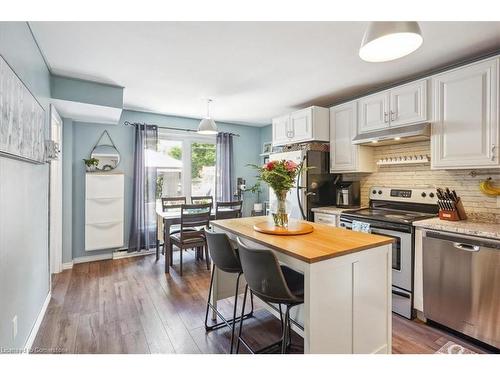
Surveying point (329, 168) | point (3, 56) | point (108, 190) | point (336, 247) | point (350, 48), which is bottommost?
point (336, 247)

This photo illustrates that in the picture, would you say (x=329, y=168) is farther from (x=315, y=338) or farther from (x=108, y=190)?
(x=108, y=190)

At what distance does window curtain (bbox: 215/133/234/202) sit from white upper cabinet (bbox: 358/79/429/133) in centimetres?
262

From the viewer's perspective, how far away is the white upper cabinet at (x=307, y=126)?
3578 mm

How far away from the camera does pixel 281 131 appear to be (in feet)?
13.5

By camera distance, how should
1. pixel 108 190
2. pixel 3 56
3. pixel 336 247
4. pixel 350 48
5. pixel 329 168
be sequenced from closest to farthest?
1. pixel 3 56
2. pixel 336 247
3. pixel 350 48
4. pixel 329 168
5. pixel 108 190

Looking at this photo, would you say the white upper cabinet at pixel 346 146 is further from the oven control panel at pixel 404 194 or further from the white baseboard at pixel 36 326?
the white baseboard at pixel 36 326

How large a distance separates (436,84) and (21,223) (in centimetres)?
356

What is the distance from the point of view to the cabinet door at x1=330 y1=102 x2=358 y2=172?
3357 mm

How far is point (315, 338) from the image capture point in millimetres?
1418

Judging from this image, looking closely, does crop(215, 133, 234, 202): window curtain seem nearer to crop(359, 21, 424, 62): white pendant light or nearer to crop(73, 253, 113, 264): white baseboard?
crop(73, 253, 113, 264): white baseboard

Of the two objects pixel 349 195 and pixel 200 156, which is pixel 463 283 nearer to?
pixel 349 195

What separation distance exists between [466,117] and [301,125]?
186 cm
